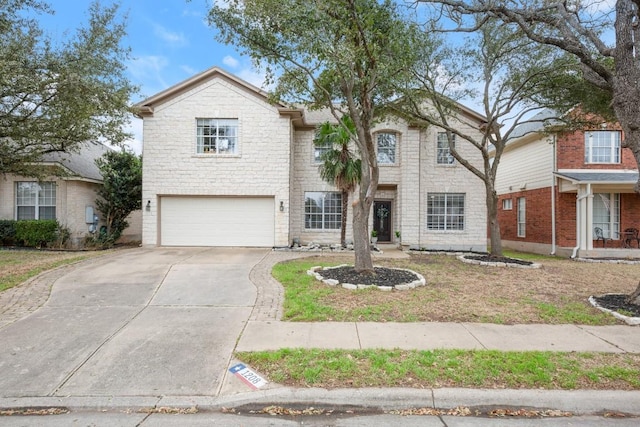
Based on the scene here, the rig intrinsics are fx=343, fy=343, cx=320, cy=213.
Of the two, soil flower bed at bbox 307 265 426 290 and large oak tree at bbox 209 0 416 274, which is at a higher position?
large oak tree at bbox 209 0 416 274

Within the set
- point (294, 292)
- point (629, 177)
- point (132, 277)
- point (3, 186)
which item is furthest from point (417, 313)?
point (3, 186)

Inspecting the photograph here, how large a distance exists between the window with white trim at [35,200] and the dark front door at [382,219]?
14689mm

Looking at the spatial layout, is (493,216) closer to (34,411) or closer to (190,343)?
(190,343)

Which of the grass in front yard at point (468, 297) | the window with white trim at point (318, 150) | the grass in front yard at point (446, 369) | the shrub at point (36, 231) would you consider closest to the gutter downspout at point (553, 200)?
the grass in front yard at point (468, 297)

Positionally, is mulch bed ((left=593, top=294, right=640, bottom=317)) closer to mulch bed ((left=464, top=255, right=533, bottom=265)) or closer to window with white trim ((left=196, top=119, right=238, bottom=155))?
mulch bed ((left=464, top=255, right=533, bottom=265))

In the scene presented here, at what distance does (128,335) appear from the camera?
5176mm

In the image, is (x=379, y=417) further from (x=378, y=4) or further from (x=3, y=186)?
(x=3, y=186)

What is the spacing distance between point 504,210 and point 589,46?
11.4 meters

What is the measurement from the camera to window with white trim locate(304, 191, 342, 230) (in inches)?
637

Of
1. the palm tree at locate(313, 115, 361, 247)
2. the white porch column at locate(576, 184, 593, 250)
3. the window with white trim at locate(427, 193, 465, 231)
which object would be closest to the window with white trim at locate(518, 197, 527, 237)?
the white porch column at locate(576, 184, 593, 250)

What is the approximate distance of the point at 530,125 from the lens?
18.3 m

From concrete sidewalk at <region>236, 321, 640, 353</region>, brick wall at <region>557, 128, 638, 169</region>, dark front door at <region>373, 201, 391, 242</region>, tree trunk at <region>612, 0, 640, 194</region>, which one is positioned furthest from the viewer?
dark front door at <region>373, 201, 391, 242</region>

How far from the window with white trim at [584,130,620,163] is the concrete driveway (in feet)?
54.0

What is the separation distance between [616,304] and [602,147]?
12467mm
